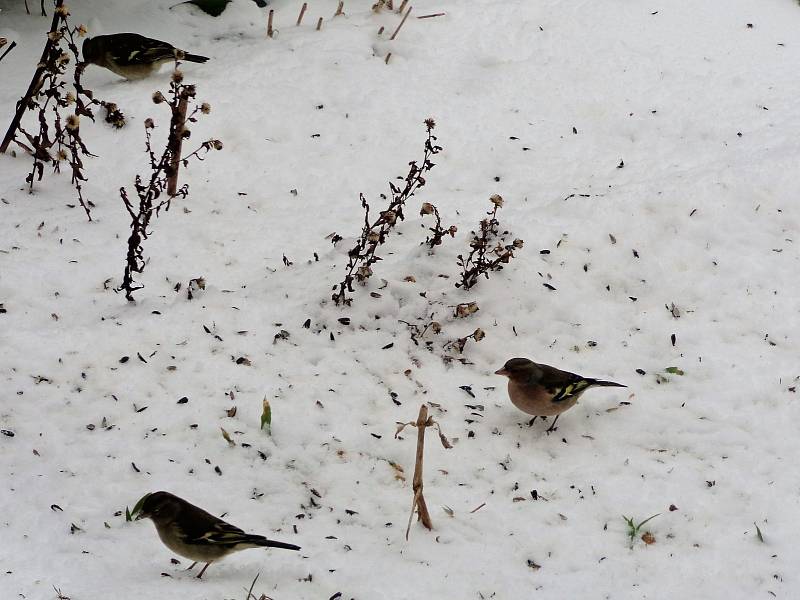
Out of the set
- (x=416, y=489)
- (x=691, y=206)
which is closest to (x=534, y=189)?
(x=691, y=206)

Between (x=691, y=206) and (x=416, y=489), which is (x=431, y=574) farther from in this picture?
(x=691, y=206)

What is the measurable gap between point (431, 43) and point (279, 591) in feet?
18.3

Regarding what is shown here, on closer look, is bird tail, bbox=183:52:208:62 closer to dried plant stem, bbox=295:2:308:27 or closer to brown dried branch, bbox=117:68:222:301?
dried plant stem, bbox=295:2:308:27

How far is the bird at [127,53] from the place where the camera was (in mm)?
6785

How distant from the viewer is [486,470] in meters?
4.14

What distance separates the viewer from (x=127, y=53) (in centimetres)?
680

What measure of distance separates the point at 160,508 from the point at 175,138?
2634 millimetres

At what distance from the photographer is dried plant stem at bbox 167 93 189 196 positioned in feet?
17.3

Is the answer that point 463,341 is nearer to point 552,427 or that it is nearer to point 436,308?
point 436,308

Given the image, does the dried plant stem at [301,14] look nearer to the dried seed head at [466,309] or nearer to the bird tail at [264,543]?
the dried seed head at [466,309]

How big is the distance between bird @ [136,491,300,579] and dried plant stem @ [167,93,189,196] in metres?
2.64

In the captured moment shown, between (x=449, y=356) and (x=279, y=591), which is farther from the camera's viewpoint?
(x=449, y=356)

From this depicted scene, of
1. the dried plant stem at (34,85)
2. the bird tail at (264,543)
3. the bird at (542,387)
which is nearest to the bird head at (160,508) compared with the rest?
the bird tail at (264,543)

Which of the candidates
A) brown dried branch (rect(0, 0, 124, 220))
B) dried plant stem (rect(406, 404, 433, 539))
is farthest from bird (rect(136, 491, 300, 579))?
brown dried branch (rect(0, 0, 124, 220))
